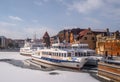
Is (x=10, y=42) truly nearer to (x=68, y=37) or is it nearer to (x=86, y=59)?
(x=68, y=37)

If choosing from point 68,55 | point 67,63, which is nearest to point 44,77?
point 67,63

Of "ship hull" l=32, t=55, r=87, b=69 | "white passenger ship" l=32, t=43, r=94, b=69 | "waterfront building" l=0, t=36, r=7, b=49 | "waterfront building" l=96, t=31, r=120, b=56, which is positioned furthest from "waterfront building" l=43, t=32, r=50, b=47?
"waterfront building" l=0, t=36, r=7, b=49

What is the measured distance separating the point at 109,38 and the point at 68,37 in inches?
1297

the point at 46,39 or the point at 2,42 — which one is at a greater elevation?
the point at 2,42

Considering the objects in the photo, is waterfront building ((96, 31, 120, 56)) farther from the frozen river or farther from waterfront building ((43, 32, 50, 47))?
waterfront building ((43, 32, 50, 47))

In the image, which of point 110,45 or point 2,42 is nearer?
point 110,45

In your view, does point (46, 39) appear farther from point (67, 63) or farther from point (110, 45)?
point (67, 63)

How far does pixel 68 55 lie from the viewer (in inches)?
1534

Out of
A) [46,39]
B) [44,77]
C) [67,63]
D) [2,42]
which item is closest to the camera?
[44,77]

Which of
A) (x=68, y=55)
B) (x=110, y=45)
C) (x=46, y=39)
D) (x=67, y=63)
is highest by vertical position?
(x=46, y=39)

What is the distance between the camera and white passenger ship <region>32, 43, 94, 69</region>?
Result: 122 feet

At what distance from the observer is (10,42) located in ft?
639

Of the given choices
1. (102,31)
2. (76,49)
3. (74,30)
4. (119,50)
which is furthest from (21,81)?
(74,30)

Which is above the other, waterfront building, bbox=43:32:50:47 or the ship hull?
waterfront building, bbox=43:32:50:47
